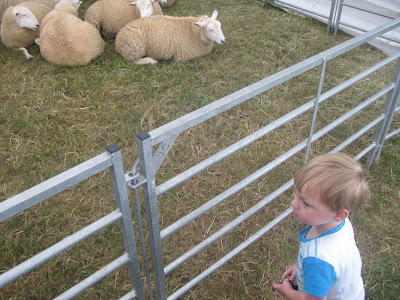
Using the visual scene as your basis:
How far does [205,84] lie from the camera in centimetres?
403

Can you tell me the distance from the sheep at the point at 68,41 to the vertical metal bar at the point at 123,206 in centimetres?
328

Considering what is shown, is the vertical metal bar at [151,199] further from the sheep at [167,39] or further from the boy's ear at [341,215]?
the sheep at [167,39]

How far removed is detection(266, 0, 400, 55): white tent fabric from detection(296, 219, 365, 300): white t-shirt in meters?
3.99

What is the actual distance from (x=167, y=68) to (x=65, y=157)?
1.78 metres

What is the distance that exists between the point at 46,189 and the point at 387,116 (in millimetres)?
2429

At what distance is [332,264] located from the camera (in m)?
1.30

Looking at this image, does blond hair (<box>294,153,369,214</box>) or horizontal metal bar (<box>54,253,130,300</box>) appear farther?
horizontal metal bar (<box>54,253,130,300</box>)

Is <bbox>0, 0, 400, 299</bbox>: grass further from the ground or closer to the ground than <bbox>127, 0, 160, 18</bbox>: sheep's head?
closer to the ground

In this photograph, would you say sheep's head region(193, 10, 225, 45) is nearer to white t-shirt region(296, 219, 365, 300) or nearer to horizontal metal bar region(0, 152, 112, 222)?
white t-shirt region(296, 219, 365, 300)

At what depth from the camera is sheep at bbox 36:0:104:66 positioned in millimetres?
4281

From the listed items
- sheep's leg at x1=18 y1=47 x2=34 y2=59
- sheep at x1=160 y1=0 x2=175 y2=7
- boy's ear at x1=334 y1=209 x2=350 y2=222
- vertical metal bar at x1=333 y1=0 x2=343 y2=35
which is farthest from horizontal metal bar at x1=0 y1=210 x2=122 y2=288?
sheep at x1=160 y1=0 x2=175 y2=7

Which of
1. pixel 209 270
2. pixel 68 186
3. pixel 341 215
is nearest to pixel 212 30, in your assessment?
pixel 209 270

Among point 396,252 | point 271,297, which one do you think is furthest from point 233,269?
point 396,252

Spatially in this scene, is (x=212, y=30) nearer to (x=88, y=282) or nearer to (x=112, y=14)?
(x=112, y=14)
